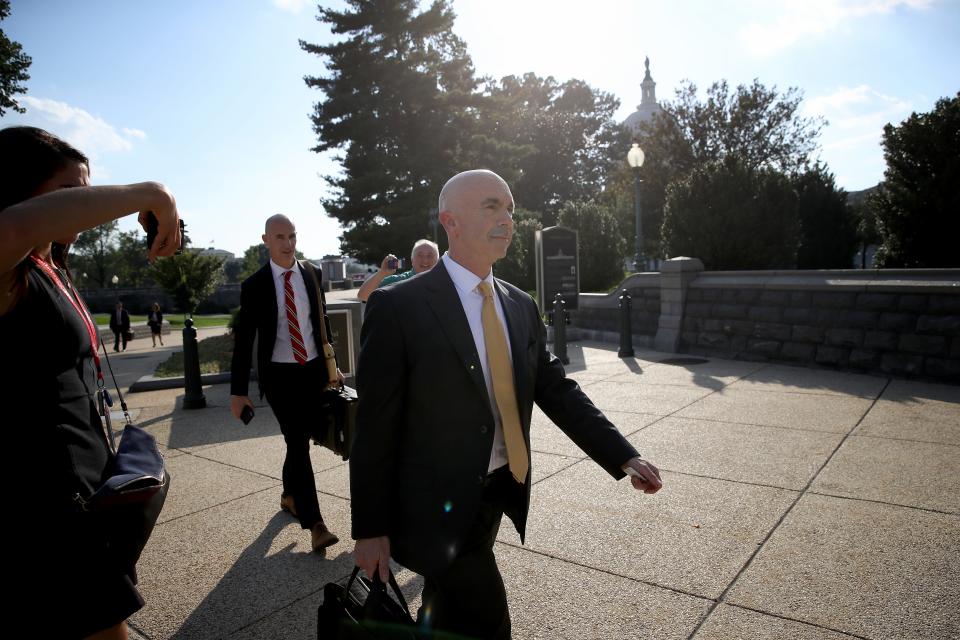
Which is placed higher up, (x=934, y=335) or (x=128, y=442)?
(x=128, y=442)

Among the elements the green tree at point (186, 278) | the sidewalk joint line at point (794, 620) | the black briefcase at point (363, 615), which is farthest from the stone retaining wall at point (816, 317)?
the green tree at point (186, 278)

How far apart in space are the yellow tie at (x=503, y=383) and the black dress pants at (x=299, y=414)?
204 centimetres

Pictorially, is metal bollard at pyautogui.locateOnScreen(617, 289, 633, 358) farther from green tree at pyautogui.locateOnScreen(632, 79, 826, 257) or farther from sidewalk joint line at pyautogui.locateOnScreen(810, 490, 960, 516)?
green tree at pyautogui.locateOnScreen(632, 79, 826, 257)

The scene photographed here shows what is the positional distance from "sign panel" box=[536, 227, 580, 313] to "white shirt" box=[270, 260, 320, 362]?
8661 mm

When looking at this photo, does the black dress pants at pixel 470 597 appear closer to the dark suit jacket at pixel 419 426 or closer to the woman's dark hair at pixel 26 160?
the dark suit jacket at pixel 419 426

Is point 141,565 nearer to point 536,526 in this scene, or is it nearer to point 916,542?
point 536,526

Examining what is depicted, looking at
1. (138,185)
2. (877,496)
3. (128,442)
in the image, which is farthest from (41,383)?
(877,496)

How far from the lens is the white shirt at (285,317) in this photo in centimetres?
399

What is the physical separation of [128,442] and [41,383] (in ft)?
1.01

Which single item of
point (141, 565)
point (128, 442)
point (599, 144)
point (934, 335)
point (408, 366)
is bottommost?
point (141, 565)

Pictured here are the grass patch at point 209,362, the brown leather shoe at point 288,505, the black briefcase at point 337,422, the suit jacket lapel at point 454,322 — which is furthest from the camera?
the grass patch at point 209,362

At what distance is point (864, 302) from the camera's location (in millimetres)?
8430

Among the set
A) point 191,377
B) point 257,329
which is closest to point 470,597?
point 257,329

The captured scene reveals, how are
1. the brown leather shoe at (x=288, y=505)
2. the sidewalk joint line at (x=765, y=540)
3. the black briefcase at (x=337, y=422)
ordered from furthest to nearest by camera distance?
the brown leather shoe at (x=288, y=505), the black briefcase at (x=337, y=422), the sidewalk joint line at (x=765, y=540)
